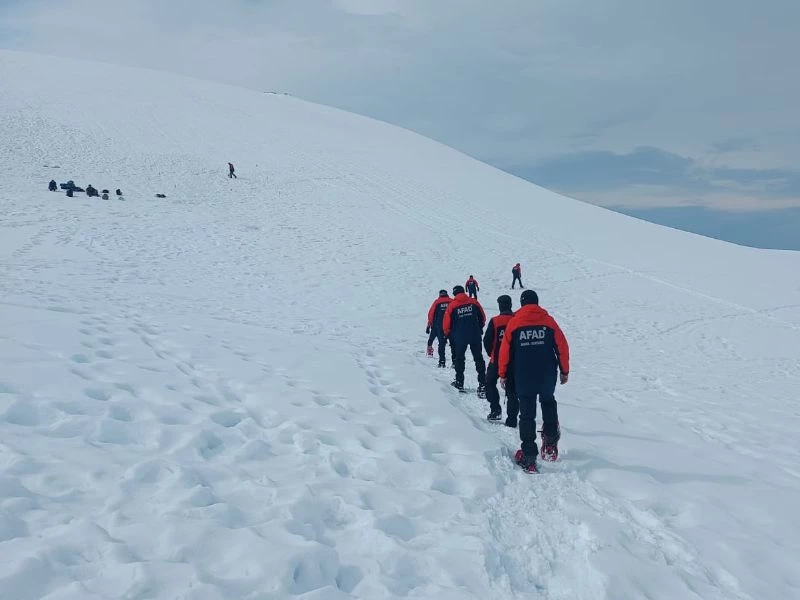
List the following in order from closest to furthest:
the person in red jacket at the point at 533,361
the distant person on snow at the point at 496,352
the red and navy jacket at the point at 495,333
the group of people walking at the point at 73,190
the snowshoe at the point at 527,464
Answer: the snowshoe at the point at 527,464, the person in red jacket at the point at 533,361, the distant person on snow at the point at 496,352, the red and navy jacket at the point at 495,333, the group of people walking at the point at 73,190

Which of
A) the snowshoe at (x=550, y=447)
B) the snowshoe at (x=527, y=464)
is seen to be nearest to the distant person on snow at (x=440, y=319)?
the snowshoe at (x=550, y=447)

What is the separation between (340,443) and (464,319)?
13.1 feet

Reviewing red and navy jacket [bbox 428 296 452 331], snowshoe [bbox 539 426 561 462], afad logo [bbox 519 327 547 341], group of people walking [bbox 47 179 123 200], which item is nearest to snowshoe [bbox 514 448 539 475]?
snowshoe [bbox 539 426 561 462]

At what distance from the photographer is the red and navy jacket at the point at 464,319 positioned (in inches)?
373

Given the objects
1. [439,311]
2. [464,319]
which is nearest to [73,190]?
[439,311]

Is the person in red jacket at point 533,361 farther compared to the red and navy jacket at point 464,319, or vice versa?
the red and navy jacket at point 464,319

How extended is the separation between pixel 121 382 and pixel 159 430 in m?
1.34

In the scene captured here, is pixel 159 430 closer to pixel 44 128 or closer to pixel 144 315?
pixel 144 315

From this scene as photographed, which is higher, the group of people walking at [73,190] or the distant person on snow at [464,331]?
the group of people walking at [73,190]

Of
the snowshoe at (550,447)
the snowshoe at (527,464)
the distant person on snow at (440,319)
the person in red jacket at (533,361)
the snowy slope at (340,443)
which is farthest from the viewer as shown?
the distant person on snow at (440,319)

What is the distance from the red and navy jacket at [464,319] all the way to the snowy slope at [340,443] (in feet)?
3.20

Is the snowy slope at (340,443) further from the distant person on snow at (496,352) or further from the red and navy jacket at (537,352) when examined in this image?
the red and navy jacket at (537,352)

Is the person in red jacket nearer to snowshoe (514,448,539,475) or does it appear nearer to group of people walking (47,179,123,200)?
snowshoe (514,448,539,475)

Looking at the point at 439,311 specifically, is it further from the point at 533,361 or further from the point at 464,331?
the point at 533,361
